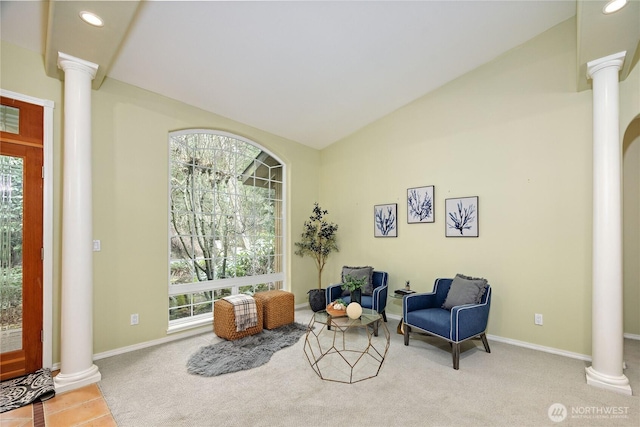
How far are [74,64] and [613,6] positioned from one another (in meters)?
4.15

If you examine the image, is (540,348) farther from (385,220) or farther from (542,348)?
(385,220)

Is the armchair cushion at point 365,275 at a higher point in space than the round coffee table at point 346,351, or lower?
higher

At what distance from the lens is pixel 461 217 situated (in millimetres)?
4102

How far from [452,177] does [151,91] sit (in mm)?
3881

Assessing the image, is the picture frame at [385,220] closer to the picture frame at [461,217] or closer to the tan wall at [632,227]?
the picture frame at [461,217]

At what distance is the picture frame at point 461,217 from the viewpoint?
3992mm

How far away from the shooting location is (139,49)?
3.05m

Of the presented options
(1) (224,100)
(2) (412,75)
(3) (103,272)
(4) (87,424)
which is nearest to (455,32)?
(2) (412,75)

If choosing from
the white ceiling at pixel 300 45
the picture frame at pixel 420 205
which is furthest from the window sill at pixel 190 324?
the picture frame at pixel 420 205

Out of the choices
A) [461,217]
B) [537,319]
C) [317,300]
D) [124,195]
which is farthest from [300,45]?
[537,319]

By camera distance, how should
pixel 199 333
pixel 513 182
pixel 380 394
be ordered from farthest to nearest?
pixel 199 333
pixel 513 182
pixel 380 394

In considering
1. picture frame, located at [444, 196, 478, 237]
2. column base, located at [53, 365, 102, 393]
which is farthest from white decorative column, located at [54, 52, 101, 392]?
picture frame, located at [444, 196, 478, 237]

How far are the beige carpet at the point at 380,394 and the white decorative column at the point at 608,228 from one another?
24 cm

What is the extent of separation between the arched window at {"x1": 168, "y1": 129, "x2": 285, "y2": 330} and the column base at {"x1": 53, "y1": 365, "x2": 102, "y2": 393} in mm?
1088
